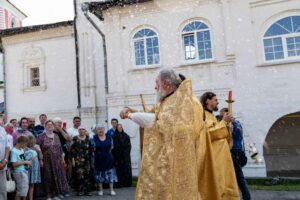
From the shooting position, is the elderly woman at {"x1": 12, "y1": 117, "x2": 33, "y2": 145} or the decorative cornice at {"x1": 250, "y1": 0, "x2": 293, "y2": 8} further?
the decorative cornice at {"x1": 250, "y1": 0, "x2": 293, "y2": 8}

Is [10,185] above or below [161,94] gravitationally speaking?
below

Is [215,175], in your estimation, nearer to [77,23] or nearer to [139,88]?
[139,88]

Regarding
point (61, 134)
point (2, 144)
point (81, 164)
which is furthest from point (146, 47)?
point (2, 144)

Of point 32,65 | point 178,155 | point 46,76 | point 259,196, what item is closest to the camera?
point 178,155

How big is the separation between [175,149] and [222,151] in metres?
1.30

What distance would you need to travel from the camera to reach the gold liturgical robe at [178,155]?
3693 millimetres

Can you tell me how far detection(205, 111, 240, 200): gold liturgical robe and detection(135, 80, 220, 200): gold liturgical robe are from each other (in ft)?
1.52

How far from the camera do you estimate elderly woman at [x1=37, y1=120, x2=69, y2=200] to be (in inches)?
345

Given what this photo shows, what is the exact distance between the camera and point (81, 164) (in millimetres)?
9484

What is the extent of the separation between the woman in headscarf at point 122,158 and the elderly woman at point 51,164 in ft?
8.56

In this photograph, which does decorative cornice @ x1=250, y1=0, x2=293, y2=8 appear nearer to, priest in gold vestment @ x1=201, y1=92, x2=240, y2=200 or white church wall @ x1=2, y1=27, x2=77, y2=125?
white church wall @ x1=2, y1=27, x2=77, y2=125

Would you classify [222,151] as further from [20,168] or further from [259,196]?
[259,196]

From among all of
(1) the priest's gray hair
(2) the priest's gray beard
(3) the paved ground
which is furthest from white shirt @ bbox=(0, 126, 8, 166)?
(1) the priest's gray hair

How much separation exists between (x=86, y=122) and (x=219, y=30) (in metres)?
8.00
